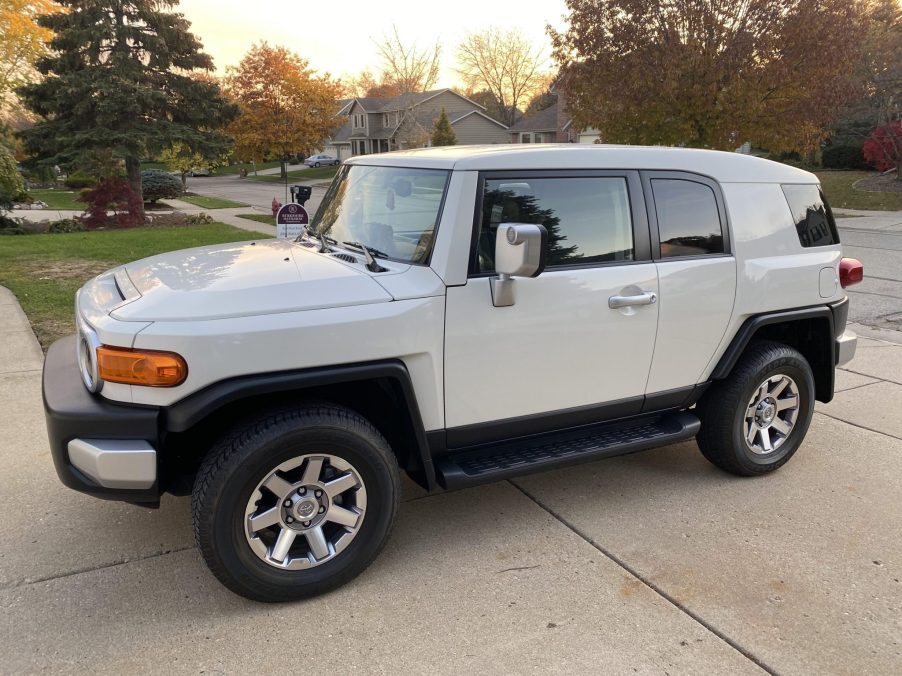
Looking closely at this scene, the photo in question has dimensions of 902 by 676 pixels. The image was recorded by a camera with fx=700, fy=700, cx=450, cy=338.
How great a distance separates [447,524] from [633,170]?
2018 mm

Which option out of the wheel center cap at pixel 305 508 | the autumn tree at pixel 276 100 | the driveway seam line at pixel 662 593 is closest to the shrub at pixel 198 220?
the driveway seam line at pixel 662 593

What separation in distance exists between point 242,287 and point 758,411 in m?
2.90

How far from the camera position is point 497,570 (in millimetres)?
3141

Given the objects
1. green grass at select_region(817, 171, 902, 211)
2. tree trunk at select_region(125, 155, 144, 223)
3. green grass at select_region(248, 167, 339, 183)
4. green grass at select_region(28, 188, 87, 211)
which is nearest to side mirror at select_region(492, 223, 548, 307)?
tree trunk at select_region(125, 155, 144, 223)

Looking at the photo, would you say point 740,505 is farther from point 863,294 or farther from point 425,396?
point 863,294

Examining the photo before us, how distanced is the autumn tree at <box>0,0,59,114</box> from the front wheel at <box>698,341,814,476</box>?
2817cm

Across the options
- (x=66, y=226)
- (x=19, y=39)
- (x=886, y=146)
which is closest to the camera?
(x=66, y=226)

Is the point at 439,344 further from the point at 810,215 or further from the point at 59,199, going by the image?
the point at 59,199

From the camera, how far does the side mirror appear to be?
273 centimetres

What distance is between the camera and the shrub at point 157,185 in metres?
28.7

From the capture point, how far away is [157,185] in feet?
95.6

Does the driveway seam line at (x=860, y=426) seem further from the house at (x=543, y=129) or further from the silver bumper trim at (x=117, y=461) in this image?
the house at (x=543, y=129)

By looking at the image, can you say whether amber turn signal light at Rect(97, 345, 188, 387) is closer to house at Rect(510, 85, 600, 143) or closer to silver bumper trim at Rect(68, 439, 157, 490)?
silver bumper trim at Rect(68, 439, 157, 490)

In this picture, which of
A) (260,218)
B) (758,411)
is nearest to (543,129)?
(260,218)
